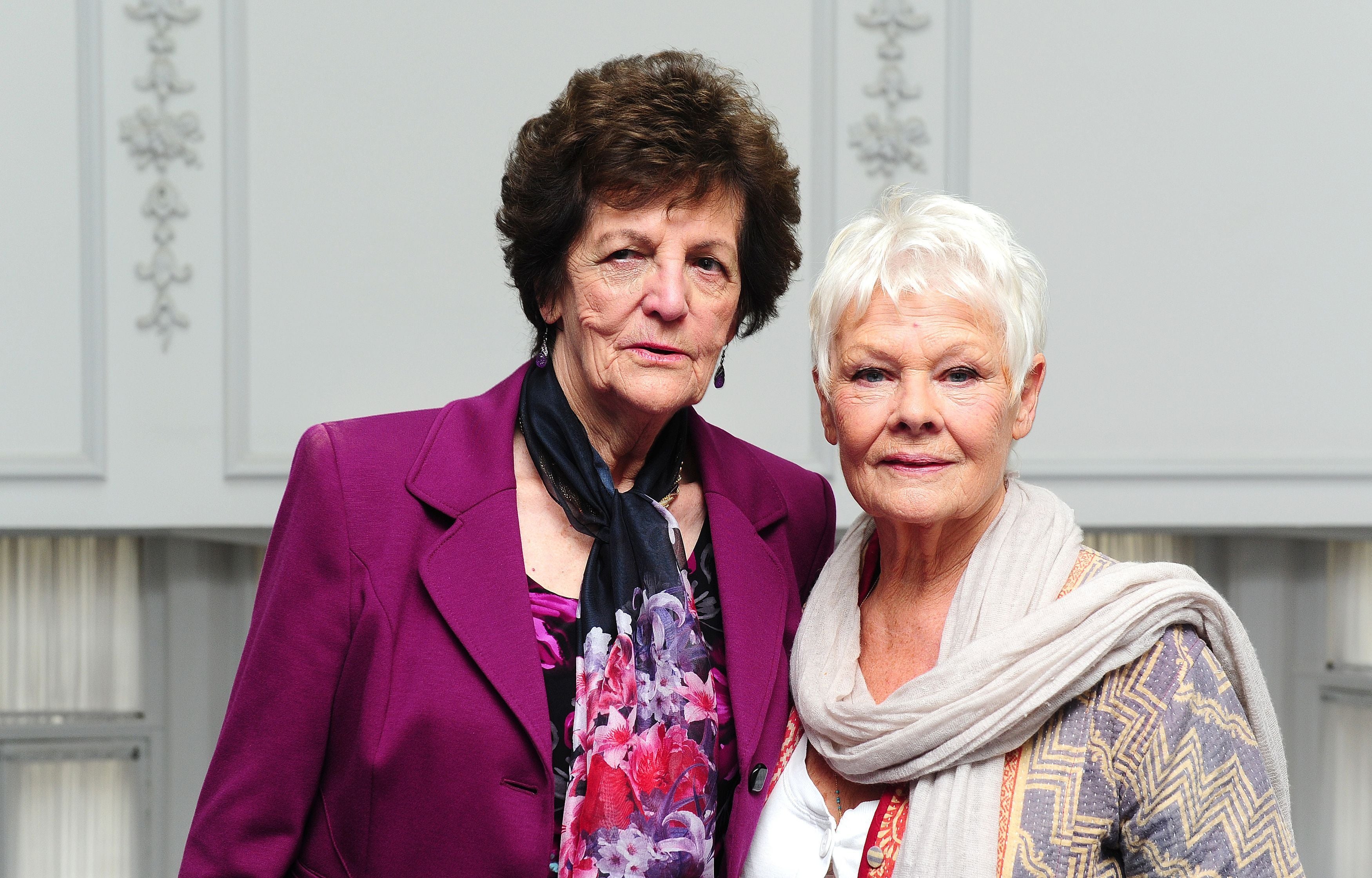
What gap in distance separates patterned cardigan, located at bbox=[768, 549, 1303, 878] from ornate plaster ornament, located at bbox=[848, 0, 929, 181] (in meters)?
1.53

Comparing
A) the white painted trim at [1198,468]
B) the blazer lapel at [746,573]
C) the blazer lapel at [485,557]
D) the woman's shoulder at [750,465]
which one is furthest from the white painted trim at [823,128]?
the blazer lapel at [485,557]

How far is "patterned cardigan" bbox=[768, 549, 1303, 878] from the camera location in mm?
1143

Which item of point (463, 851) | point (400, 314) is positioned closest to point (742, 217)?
point (463, 851)

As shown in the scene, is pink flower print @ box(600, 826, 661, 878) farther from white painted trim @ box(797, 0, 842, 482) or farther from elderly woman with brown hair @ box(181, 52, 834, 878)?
white painted trim @ box(797, 0, 842, 482)

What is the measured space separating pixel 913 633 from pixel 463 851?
1.87 feet

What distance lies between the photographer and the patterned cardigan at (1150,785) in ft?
3.75

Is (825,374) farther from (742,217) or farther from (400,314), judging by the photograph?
(400,314)

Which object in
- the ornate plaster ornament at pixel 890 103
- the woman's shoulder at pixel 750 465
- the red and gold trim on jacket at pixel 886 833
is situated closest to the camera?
the red and gold trim on jacket at pixel 886 833

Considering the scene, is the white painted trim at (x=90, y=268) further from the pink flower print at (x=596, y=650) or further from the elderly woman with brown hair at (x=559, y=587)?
the pink flower print at (x=596, y=650)

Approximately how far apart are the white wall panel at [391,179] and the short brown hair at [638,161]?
3.21 feet

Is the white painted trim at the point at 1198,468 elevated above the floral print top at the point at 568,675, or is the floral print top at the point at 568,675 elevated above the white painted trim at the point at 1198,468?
the white painted trim at the point at 1198,468

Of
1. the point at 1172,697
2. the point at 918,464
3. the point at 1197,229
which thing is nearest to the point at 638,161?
the point at 918,464

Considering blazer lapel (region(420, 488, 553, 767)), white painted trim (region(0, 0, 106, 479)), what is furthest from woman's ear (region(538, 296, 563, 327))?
white painted trim (region(0, 0, 106, 479))

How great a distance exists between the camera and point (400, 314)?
97.8 inches
